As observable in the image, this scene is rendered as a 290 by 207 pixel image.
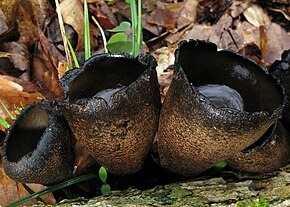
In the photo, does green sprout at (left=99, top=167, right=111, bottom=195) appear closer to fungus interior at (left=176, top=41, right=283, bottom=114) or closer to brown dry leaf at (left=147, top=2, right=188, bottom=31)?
fungus interior at (left=176, top=41, right=283, bottom=114)

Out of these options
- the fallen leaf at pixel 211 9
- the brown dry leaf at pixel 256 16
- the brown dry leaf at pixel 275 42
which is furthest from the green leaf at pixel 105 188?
the brown dry leaf at pixel 256 16

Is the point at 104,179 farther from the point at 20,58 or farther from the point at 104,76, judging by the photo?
the point at 20,58

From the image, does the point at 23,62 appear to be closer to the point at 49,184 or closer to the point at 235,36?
the point at 49,184

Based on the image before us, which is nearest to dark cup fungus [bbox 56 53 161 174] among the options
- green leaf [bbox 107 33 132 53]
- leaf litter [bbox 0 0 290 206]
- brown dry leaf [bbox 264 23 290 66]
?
green leaf [bbox 107 33 132 53]

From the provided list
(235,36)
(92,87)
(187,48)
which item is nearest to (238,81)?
(187,48)

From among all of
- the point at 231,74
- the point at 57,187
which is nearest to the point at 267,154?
the point at 231,74

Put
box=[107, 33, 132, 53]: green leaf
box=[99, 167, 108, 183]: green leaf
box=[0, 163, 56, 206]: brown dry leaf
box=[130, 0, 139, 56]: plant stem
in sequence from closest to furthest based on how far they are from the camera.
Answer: box=[99, 167, 108, 183]: green leaf < box=[0, 163, 56, 206]: brown dry leaf < box=[130, 0, 139, 56]: plant stem < box=[107, 33, 132, 53]: green leaf

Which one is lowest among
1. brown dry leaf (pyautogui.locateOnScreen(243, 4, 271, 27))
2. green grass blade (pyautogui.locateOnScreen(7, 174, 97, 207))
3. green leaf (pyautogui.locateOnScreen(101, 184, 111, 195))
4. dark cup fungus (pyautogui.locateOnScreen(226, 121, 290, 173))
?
green leaf (pyautogui.locateOnScreen(101, 184, 111, 195))
